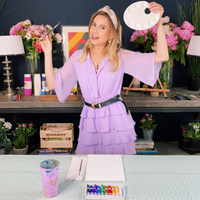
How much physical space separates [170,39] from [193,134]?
106 centimetres

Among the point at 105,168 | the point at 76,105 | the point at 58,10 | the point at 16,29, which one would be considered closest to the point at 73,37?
the point at 58,10

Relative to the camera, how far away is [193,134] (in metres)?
2.71

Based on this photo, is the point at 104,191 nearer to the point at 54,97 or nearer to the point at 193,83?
the point at 54,97

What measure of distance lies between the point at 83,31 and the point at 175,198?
2220 millimetres

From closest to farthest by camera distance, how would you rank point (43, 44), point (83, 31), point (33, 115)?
1. point (43, 44)
2. point (83, 31)
3. point (33, 115)

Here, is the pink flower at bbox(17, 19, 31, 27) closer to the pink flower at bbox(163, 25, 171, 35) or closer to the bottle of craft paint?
the bottle of craft paint

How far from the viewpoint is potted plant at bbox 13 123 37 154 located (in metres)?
2.58

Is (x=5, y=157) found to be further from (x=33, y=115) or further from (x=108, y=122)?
(x=33, y=115)

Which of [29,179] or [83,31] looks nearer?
[29,179]

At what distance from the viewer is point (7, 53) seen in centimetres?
240

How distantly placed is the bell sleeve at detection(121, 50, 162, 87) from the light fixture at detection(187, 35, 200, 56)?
88 cm

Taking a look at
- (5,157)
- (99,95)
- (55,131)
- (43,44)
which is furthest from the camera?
(55,131)

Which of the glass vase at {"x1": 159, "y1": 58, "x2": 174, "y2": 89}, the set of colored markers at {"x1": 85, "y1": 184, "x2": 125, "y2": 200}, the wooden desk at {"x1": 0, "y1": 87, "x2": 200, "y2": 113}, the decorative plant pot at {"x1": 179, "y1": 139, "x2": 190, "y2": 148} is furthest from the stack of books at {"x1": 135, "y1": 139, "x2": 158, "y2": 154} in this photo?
the set of colored markers at {"x1": 85, "y1": 184, "x2": 125, "y2": 200}

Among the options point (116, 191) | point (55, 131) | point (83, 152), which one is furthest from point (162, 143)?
point (116, 191)
